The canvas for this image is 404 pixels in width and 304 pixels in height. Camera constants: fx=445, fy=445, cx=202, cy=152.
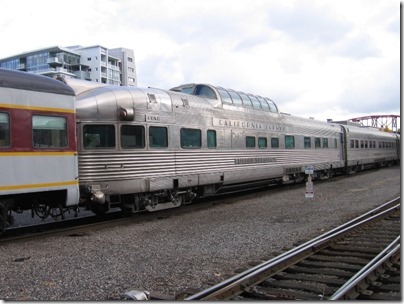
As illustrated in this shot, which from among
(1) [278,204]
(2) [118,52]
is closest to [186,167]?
(1) [278,204]

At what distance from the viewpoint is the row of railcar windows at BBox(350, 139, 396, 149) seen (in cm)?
2856

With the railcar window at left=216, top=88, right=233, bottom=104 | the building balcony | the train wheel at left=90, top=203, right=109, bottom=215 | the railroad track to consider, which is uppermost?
the building balcony

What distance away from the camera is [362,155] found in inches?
1186

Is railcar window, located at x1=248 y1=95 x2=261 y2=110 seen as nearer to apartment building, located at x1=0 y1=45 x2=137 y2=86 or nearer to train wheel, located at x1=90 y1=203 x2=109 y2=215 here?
train wheel, located at x1=90 y1=203 x2=109 y2=215

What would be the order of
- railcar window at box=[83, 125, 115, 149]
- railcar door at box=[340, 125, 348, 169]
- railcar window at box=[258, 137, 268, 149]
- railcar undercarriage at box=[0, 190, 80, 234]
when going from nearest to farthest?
railcar undercarriage at box=[0, 190, 80, 234]
railcar window at box=[83, 125, 115, 149]
railcar window at box=[258, 137, 268, 149]
railcar door at box=[340, 125, 348, 169]

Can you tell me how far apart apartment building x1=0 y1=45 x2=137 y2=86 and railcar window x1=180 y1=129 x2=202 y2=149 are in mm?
90034

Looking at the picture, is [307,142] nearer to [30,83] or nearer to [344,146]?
[344,146]

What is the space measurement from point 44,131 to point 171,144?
3879mm

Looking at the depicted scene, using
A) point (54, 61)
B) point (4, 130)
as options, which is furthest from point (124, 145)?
point (54, 61)

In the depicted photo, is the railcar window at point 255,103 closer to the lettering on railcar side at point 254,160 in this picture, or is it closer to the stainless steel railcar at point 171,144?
the stainless steel railcar at point 171,144

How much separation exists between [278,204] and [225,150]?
236 cm

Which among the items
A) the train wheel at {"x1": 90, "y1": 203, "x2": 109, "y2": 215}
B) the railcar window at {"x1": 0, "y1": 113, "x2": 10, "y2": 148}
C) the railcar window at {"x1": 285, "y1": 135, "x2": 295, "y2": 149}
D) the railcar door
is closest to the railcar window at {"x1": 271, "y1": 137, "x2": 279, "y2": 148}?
the railcar window at {"x1": 285, "y1": 135, "x2": 295, "y2": 149}

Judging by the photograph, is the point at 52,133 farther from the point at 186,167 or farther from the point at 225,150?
the point at 225,150

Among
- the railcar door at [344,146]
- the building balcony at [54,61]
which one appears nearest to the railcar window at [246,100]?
the railcar door at [344,146]
